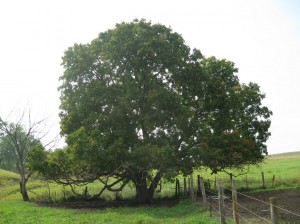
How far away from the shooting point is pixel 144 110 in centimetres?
2525

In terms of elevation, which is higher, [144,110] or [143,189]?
[144,110]

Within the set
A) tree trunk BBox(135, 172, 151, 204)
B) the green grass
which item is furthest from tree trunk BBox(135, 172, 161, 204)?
the green grass

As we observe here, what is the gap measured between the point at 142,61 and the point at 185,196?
39.4 feet

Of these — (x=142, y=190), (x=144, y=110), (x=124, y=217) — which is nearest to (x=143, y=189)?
(x=142, y=190)

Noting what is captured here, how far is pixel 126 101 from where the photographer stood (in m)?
25.0

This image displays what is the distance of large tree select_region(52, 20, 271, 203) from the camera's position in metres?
24.7

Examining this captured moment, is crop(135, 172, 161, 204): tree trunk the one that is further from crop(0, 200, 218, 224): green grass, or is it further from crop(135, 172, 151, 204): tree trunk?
crop(0, 200, 218, 224): green grass

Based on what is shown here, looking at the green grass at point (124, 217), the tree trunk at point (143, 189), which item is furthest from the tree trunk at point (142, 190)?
the green grass at point (124, 217)

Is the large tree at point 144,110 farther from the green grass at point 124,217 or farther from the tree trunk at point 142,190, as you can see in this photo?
the green grass at point 124,217

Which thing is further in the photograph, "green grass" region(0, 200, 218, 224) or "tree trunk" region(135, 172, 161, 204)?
"tree trunk" region(135, 172, 161, 204)

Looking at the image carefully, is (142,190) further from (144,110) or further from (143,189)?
(144,110)

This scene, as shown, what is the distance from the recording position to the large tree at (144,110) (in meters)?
24.7

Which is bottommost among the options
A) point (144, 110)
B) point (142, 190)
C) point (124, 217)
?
point (124, 217)

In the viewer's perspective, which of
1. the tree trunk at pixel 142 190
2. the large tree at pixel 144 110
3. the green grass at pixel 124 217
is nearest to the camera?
the green grass at pixel 124 217
